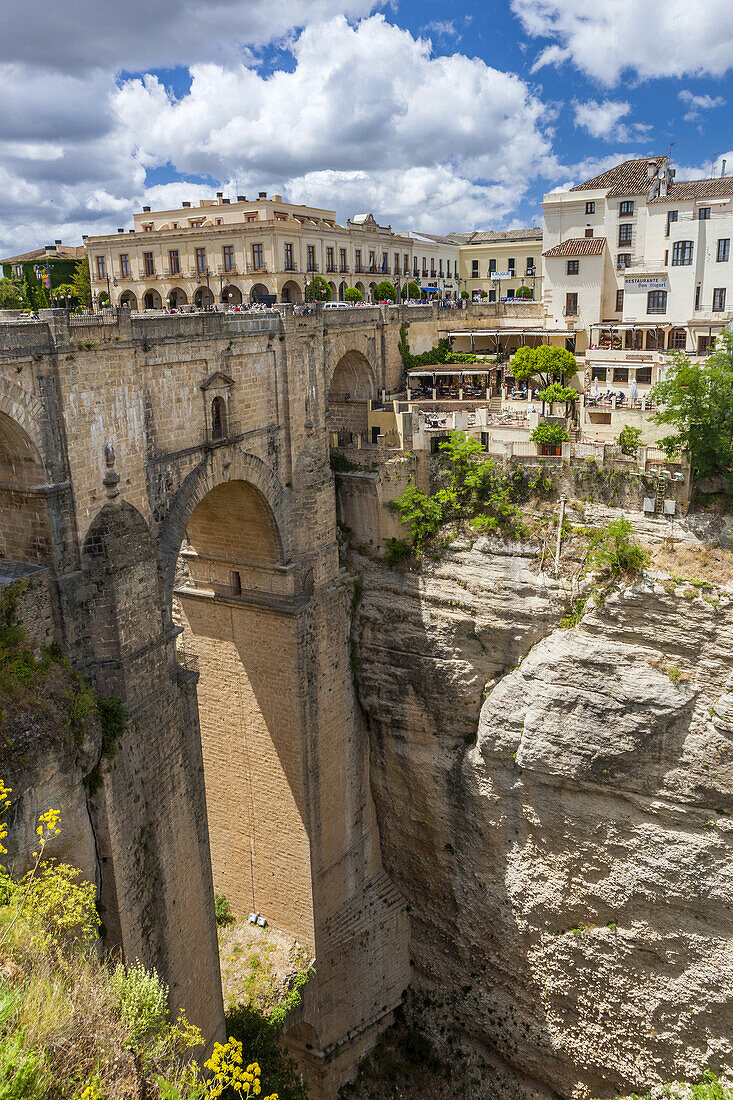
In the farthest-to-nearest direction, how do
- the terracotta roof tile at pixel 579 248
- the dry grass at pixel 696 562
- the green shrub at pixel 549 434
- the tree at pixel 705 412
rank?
the terracotta roof tile at pixel 579 248, the green shrub at pixel 549 434, the tree at pixel 705 412, the dry grass at pixel 696 562

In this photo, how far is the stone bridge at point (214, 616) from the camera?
14633 mm

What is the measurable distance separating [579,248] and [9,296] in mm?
→ 35710

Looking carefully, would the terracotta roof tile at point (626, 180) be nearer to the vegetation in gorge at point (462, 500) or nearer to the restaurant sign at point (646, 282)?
the restaurant sign at point (646, 282)

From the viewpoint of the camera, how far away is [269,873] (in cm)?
2333

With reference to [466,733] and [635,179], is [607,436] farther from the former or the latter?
[635,179]

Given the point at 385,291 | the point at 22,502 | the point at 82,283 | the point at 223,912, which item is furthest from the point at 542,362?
the point at 82,283

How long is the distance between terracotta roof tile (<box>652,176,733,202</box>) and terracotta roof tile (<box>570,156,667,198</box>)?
3.74ft

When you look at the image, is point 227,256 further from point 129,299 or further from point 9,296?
point 9,296

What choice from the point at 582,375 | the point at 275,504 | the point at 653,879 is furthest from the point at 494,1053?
the point at 582,375

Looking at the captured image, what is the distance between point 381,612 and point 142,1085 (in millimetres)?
16448

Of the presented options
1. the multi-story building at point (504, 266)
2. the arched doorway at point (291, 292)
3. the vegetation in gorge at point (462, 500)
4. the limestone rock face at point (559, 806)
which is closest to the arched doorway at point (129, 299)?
the arched doorway at point (291, 292)

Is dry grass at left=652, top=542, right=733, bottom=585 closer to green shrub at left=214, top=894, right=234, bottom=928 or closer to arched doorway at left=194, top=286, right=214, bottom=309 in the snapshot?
green shrub at left=214, top=894, right=234, bottom=928

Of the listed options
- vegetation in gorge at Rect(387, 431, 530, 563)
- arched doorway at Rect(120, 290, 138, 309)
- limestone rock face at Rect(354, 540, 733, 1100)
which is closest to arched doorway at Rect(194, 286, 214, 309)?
arched doorway at Rect(120, 290, 138, 309)

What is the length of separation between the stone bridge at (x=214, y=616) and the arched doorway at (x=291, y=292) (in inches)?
556
